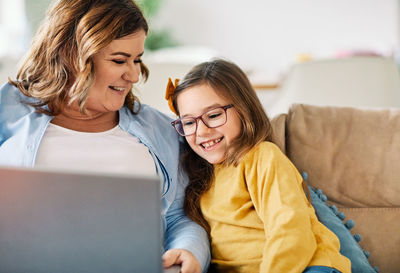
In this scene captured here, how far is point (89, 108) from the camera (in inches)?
58.3

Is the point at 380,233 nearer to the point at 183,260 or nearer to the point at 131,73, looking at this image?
the point at 183,260

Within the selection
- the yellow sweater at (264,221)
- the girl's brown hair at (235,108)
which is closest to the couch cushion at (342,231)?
the yellow sweater at (264,221)

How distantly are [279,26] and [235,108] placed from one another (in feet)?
17.3

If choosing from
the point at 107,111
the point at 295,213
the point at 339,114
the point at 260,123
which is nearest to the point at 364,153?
the point at 339,114

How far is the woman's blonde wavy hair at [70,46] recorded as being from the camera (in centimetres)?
136

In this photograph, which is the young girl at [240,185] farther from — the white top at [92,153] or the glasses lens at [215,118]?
the white top at [92,153]

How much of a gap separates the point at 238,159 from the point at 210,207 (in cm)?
18

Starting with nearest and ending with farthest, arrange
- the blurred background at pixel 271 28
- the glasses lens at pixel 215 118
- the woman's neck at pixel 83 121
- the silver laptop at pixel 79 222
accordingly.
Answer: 1. the silver laptop at pixel 79 222
2. the glasses lens at pixel 215 118
3. the woman's neck at pixel 83 121
4. the blurred background at pixel 271 28

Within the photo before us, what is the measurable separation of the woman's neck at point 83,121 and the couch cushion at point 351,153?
626 millimetres

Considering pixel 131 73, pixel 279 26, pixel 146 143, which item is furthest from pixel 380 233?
pixel 279 26

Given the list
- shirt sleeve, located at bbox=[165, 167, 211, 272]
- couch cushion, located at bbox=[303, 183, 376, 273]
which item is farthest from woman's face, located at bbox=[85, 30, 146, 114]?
couch cushion, located at bbox=[303, 183, 376, 273]

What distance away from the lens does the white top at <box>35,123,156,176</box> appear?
1.36 meters

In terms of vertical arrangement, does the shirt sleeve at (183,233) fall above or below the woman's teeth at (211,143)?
below

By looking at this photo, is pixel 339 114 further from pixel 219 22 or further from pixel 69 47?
pixel 219 22
